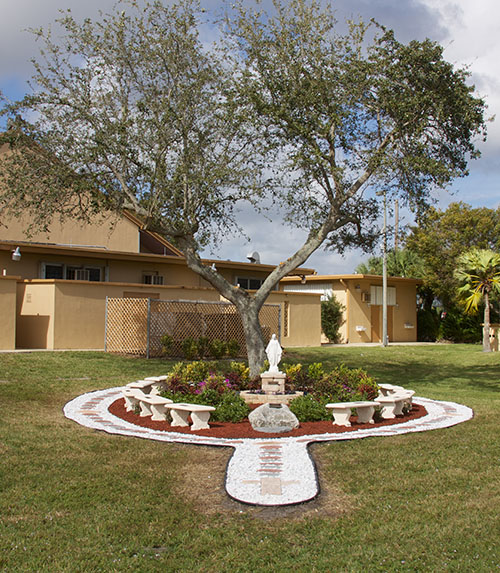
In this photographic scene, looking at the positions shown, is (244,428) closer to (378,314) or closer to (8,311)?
(8,311)

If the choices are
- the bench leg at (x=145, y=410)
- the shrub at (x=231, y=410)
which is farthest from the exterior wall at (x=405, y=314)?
the bench leg at (x=145, y=410)

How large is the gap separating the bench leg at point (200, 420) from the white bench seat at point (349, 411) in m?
1.89

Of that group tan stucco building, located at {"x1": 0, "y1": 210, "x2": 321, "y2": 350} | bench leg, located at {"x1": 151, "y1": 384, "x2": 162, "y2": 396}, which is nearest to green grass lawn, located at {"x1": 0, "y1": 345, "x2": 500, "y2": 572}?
bench leg, located at {"x1": 151, "y1": 384, "x2": 162, "y2": 396}

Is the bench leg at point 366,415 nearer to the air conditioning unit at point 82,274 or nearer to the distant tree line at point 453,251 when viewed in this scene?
the air conditioning unit at point 82,274

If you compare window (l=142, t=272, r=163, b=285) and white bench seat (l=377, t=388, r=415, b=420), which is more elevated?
window (l=142, t=272, r=163, b=285)

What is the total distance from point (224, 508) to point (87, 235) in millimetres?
19084

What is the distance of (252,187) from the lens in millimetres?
12922

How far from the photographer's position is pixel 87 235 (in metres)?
23.2

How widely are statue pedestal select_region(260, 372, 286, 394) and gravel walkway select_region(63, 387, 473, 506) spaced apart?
7.50 feet

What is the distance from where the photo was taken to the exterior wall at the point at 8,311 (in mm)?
18125

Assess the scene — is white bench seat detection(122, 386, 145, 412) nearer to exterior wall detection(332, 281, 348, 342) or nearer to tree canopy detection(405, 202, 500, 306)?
exterior wall detection(332, 281, 348, 342)

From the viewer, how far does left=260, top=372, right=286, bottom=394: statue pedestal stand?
35.9 feet

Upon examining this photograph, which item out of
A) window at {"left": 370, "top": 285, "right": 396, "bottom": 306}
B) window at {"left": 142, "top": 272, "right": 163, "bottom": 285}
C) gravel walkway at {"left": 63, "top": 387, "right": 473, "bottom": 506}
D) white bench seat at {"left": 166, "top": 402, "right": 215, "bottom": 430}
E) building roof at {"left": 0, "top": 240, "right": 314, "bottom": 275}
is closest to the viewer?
gravel walkway at {"left": 63, "top": 387, "right": 473, "bottom": 506}

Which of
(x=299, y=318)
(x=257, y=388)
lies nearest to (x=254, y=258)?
(x=299, y=318)
